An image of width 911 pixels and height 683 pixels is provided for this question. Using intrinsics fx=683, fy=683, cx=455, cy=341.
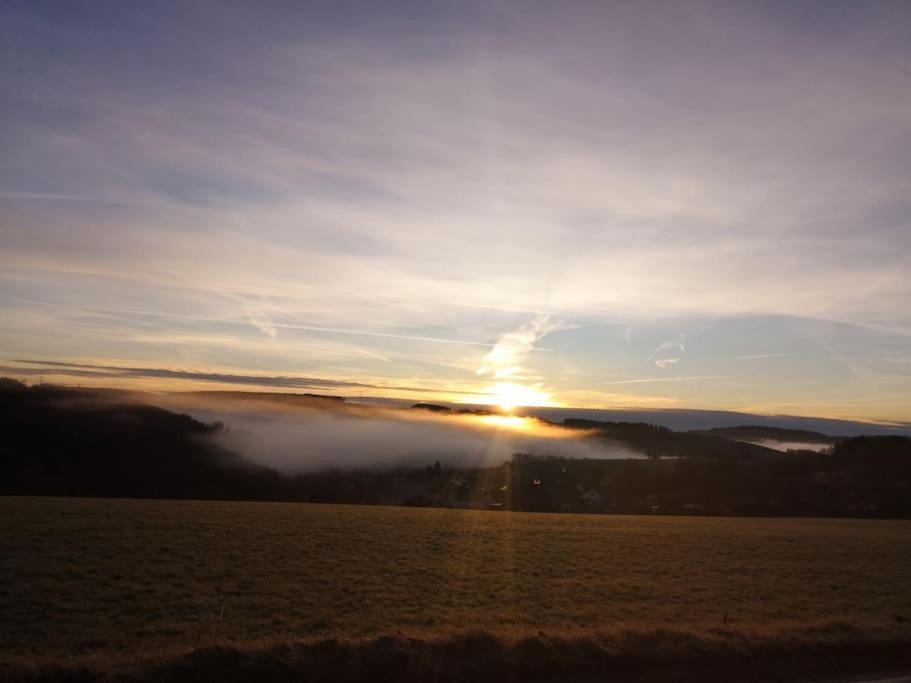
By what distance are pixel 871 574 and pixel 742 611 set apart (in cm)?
1450

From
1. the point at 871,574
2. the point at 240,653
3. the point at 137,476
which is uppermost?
the point at 240,653

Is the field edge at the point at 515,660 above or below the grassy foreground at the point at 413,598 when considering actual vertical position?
above

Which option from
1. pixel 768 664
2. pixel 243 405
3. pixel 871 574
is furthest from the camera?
pixel 243 405

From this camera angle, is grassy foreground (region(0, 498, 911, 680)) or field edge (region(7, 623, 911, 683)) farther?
grassy foreground (region(0, 498, 911, 680))

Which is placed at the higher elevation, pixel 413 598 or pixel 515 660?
pixel 515 660

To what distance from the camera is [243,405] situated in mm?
178125

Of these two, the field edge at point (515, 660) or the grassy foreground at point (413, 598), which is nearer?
the field edge at point (515, 660)

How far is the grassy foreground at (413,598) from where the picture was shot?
12.9 metres

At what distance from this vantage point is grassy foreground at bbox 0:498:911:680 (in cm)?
1288

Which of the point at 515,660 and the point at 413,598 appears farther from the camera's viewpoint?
the point at 413,598

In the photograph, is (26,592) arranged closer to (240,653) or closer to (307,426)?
(240,653)

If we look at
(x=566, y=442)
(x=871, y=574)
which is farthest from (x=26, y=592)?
(x=566, y=442)

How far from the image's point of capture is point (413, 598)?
22594mm

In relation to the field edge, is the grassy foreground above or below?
below
